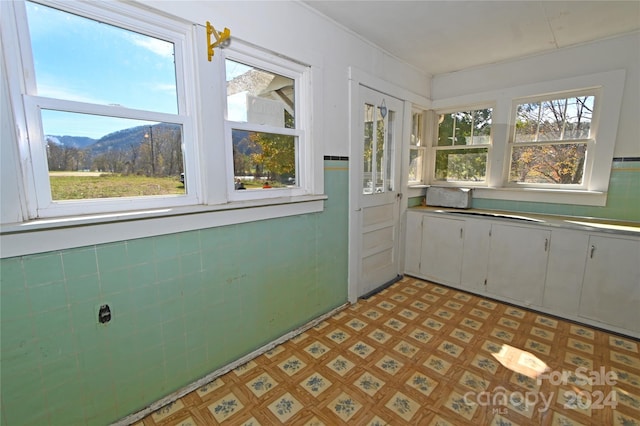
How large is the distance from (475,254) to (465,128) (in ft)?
5.26

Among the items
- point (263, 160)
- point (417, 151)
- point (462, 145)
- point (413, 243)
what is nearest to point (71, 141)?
point (263, 160)

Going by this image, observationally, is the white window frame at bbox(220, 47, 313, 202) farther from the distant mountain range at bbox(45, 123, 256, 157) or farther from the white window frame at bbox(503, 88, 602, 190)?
the white window frame at bbox(503, 88, 602, 190)

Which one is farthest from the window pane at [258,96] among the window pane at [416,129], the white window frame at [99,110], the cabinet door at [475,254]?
the cabinet door at [475,254]

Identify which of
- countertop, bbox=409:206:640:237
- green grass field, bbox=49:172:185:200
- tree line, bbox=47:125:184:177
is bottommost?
countertop, bbox=409:206:640:237

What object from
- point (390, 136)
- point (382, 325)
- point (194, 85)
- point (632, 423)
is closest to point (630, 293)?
point (632, 423)

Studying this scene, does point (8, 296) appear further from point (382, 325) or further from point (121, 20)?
point (382, 325)

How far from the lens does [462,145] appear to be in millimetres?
3514

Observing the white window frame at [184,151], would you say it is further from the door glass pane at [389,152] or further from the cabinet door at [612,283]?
the cabinet door at [612,283]

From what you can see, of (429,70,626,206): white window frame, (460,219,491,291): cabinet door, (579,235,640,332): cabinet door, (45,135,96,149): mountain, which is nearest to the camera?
(45,135,96,149): mountain

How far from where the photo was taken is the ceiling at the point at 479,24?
6.72 ft

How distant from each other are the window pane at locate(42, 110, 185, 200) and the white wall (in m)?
3.35

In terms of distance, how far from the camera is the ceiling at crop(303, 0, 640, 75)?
205 centimetres

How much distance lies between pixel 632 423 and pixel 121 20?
3401 mm

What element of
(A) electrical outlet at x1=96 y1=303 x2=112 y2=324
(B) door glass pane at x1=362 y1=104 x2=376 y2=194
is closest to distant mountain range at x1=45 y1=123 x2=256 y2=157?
(A) electrical outlet at x1=96 y1=303 x2=112 y2=324
